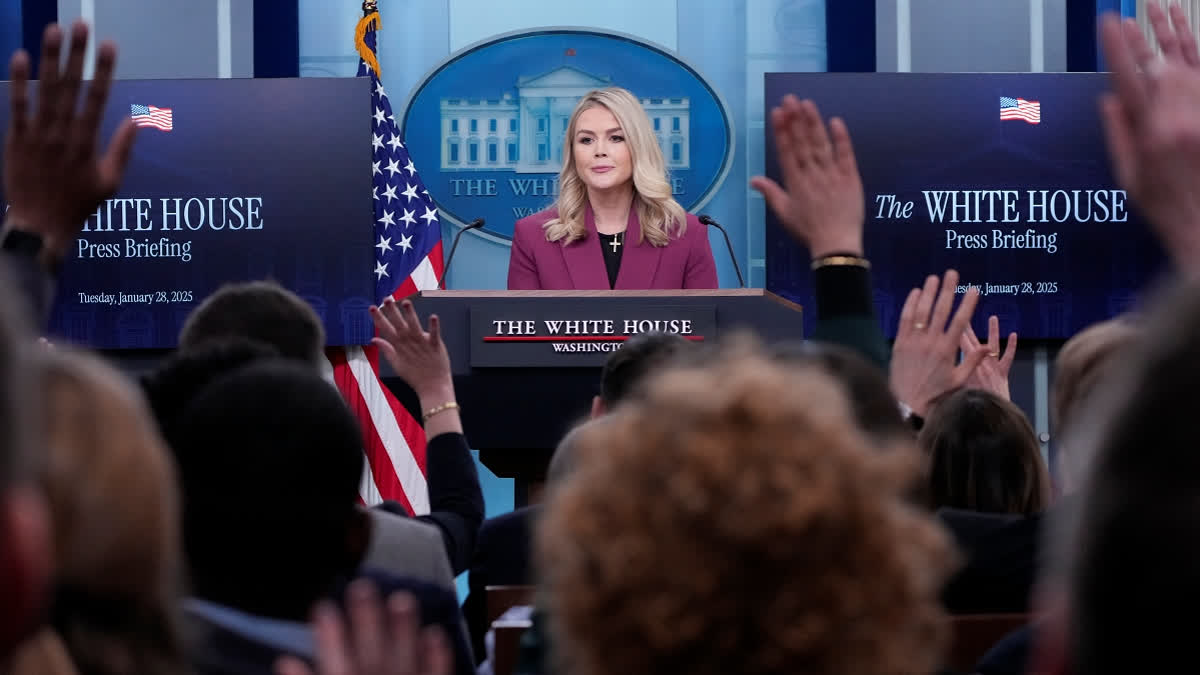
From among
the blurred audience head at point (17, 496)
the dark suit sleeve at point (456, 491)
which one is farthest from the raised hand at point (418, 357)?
Answer: the blurred audience head at point (17, 496)

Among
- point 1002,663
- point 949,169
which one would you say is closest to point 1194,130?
point 1002,663

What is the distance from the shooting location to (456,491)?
2.46 m

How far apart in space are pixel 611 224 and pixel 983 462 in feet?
11.2

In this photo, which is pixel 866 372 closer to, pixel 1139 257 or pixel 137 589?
pixel 137 589

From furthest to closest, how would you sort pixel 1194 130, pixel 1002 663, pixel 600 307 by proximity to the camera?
pixel 600 307 → pixel 1002 663 → pixel 1194 130

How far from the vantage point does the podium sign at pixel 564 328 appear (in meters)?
4.31

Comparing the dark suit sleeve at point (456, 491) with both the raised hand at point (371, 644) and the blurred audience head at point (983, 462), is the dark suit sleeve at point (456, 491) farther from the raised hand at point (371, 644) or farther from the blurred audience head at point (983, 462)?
the raised hand at point (371, 644)

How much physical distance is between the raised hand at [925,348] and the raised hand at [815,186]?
540mm

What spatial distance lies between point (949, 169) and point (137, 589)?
6.44 m

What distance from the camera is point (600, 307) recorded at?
173 inches

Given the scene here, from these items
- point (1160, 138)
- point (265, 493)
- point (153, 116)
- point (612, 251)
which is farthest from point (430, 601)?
point (153, 116)

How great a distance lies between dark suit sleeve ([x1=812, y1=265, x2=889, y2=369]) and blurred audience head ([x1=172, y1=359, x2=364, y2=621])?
25.0 inches

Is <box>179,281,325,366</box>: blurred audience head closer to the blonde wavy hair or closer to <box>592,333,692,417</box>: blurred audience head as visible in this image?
<box>592,333,692,417</box>: blurred audience head

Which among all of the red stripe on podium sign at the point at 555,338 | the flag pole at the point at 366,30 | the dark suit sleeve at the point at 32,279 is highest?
the flag pole at the point at 366,30
